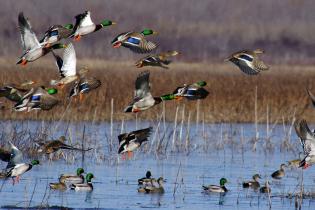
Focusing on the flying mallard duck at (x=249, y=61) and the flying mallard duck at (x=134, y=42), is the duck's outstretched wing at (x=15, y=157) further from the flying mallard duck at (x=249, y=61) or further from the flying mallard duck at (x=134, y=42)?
the flying mallard duck at (x=249, y=61)

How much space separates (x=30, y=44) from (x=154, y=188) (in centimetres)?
293

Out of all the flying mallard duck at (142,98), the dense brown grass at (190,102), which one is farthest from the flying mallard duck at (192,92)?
the dense brown grass at (190,102)

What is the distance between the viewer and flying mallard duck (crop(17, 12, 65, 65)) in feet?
56.5

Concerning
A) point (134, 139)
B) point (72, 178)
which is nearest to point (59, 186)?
point (72, 178)

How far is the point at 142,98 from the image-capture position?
17.2 metres

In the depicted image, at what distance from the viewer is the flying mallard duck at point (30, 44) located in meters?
17.2

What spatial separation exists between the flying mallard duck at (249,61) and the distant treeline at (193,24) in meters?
23.7

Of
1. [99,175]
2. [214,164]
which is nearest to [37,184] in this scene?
[99,175]

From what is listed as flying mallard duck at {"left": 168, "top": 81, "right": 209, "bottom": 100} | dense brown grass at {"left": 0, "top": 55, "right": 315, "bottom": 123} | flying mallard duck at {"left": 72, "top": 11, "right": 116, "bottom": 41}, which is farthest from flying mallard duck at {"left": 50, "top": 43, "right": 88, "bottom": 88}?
dense brown grass at {"left": 0, "top": 55, "right": 315, "bottom": 123}

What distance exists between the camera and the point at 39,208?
52.4ft

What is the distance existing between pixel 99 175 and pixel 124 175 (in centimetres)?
44

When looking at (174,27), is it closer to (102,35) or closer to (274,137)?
(102,35)

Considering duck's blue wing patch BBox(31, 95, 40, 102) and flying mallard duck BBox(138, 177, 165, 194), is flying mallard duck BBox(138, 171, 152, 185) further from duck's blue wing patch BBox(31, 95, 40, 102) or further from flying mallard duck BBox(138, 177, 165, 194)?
duck's blue wing patch BBox(31, 95, 40, 102)

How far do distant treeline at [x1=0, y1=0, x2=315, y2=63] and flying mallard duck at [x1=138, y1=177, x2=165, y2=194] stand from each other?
2270 centimetres
